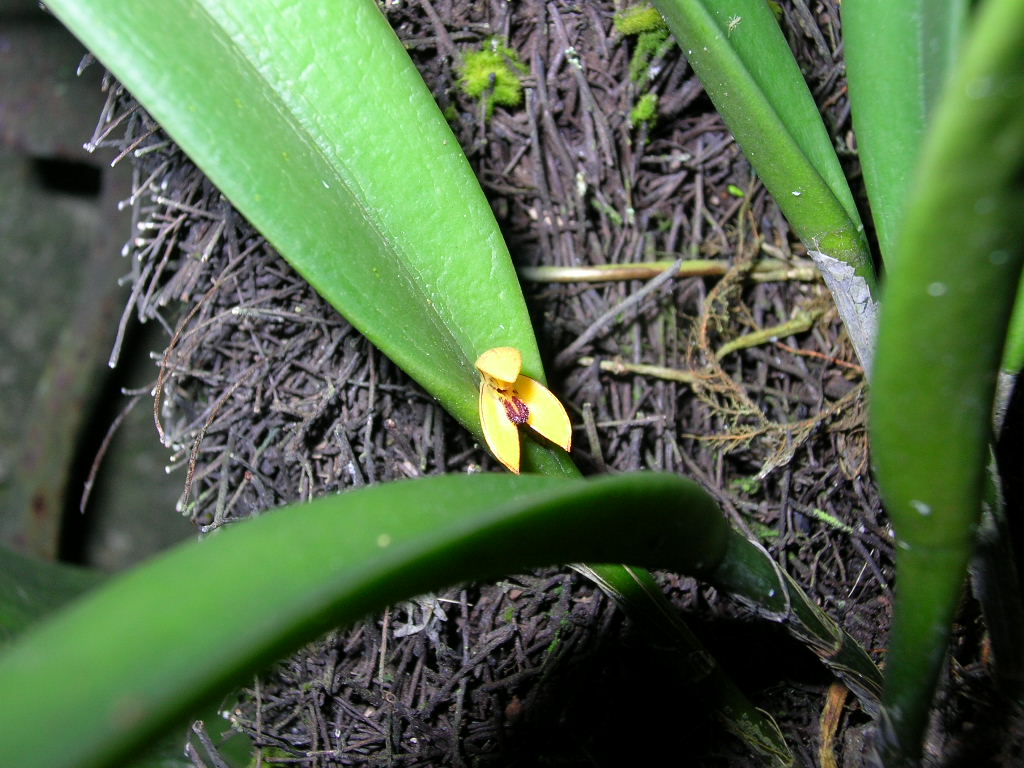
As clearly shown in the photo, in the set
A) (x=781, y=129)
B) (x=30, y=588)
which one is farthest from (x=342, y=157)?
(x=30, y=588)

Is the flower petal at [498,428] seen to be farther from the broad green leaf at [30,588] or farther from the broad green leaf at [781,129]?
the broad green leaf at [30,588]

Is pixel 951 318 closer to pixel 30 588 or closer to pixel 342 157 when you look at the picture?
pixel 342 157

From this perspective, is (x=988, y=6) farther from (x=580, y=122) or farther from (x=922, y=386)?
(x=580, y=122)

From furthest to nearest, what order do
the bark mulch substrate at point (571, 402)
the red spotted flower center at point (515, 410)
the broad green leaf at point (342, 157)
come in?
the bark mulch substrate at point (571, 402) → the red spotted flower center at point (515, 410) → the broad green leaf at point (342, 157)

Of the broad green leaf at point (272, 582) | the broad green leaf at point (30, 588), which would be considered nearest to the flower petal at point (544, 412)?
the broad green leaf at point (272, 582)

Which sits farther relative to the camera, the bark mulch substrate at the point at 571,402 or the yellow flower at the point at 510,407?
the bark mulch substrate at the point at 571,402

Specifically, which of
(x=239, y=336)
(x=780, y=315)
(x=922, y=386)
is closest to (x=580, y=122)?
(x=780, y=315)
